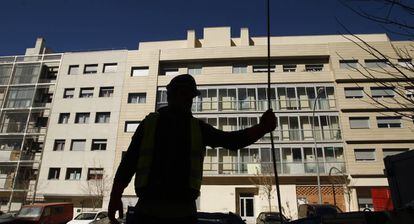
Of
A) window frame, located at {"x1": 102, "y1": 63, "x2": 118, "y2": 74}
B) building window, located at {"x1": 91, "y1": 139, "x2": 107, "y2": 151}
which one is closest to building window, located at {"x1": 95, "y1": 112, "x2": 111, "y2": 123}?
building window, located at {"x1": 91, "y1": 139, "x2": 107, "y2": 151}

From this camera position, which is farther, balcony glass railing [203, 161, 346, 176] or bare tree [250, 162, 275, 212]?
balcony glass railing [203, 161, 346, 176]

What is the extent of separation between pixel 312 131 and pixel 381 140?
6313 millimetres

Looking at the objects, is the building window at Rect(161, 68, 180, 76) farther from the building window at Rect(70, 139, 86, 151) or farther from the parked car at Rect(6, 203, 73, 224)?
the parked car at Rect(6, 203, 73, 224)

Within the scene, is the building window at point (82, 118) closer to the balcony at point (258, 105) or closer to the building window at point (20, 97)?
the building window at point (20, 97)

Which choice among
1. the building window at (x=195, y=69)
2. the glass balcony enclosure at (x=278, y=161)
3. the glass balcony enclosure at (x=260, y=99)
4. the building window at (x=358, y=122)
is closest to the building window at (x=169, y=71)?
the building window at (x=195, y=69)

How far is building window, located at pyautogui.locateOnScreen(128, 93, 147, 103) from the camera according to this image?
124 feet

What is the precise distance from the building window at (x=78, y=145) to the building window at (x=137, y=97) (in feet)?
21.4

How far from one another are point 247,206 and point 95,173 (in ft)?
50.3

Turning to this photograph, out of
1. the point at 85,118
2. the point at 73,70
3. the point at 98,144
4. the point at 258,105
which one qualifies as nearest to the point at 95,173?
the point at 98,144

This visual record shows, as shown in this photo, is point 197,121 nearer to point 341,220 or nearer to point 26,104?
point 341,220

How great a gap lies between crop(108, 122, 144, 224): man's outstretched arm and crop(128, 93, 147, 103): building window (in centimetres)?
3582

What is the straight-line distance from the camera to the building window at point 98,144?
35.8 m

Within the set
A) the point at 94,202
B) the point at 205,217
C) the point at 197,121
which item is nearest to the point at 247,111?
the point at 94,202

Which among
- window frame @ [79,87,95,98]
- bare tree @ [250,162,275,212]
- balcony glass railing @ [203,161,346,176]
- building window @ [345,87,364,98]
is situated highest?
window frame @ [79,87,95,98]
